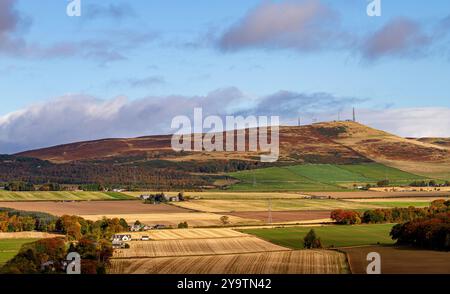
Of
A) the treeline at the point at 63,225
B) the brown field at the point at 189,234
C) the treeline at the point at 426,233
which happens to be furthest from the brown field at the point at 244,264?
the treeline at the point at 63,225

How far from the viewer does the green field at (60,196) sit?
14600 cm

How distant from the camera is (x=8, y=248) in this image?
77562 millimetres

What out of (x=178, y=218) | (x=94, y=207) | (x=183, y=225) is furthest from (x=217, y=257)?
(x=94, y=207)

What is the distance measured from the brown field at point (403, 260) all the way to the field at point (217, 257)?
1.43 m

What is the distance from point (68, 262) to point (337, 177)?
465 ft

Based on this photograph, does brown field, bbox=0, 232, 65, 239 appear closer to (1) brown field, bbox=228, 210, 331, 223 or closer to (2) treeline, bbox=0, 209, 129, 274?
(2) treeline, bbox=0, 209, 129, 274

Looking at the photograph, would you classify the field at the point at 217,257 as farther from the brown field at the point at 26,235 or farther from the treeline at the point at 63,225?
the brown field at the point at 26,235

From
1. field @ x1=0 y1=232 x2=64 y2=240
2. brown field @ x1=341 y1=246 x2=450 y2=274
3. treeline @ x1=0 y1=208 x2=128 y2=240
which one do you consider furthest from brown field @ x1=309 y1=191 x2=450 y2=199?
brown field @ x1=341 y1=246 x2=450 y2=274

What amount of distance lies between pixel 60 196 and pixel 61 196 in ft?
0.66
